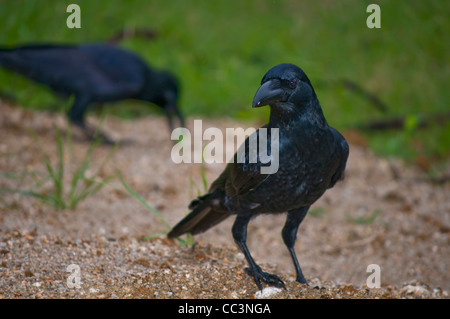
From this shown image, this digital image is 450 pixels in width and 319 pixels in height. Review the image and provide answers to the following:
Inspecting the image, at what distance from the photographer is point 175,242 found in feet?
10.4

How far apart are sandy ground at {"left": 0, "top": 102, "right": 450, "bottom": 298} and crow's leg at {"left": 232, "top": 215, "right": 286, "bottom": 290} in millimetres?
56

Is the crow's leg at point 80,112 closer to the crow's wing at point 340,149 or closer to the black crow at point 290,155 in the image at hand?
the black crow at point 290,155

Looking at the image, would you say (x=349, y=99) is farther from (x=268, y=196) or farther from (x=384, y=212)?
(x=268, y=196)

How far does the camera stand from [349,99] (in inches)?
248

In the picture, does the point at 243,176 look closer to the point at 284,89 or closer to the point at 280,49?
the point at 284,89

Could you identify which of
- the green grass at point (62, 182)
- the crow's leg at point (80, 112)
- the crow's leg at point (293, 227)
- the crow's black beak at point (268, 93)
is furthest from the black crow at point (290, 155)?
the crow's leg at point (80, 112)

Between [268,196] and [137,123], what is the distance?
4007 mm

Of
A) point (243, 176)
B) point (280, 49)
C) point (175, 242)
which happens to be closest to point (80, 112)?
point (175, 242)

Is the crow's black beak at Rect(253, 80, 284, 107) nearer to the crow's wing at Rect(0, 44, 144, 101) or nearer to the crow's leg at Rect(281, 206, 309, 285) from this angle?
the crow's leg at Rect(281, 206, 309, 285)

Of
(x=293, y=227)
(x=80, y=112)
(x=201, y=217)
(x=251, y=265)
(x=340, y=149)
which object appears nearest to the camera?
(x=340, y=149)

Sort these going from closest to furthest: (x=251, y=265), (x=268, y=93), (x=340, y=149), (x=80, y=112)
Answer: (x=268, y=93) → (x=340, y=149) → (x=251, y=265) → (x=80, y=112)

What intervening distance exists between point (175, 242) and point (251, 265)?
75 centimetres

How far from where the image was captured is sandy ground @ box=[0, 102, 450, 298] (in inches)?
97.2
